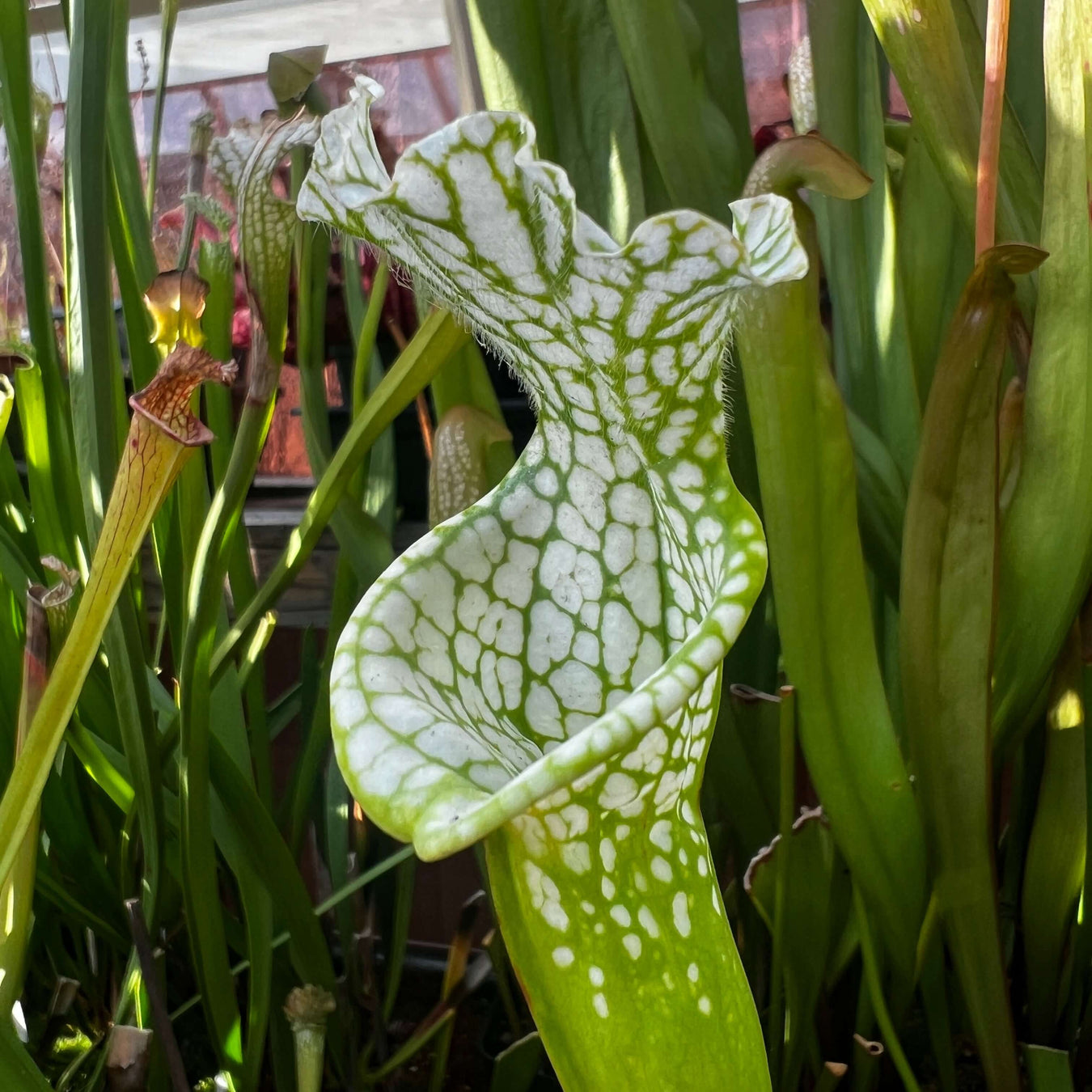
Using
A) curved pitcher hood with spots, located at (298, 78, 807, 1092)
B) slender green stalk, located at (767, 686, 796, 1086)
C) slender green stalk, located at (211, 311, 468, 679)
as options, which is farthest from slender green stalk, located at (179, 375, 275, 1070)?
slender green stalk, located at (767, 686, 796, 1086)

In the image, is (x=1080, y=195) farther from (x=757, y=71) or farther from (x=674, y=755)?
(x=757, y=71)

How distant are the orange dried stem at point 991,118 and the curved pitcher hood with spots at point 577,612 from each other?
141 mm

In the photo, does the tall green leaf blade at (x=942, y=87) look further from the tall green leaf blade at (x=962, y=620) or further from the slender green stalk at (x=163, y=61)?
the slender green stalk at (x=163, y=61)

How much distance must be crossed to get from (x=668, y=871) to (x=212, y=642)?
0.27m

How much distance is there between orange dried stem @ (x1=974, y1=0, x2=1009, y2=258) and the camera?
36 cm

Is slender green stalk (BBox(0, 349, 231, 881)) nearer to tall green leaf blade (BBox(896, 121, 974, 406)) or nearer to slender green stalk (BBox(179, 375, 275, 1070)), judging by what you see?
slender green stalk (BBox(179, 375, 275, 1070))

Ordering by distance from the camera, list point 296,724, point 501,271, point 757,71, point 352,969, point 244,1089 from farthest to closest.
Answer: point 296,724 → point 757,71 → point 352,969 → point 244,1089 → point 501,271

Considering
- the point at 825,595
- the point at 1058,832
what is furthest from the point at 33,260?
the point at 1058,832

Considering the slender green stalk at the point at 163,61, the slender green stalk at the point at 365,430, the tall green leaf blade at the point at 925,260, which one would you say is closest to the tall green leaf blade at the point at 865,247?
the tall green leaf blade at the point at 925,260

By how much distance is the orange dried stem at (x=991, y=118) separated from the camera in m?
0.36

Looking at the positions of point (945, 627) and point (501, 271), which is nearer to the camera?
point (501, 271)

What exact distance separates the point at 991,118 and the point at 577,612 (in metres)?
0.25

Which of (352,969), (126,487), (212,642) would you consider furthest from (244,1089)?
(126,487)

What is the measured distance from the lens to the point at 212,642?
1.57ft
